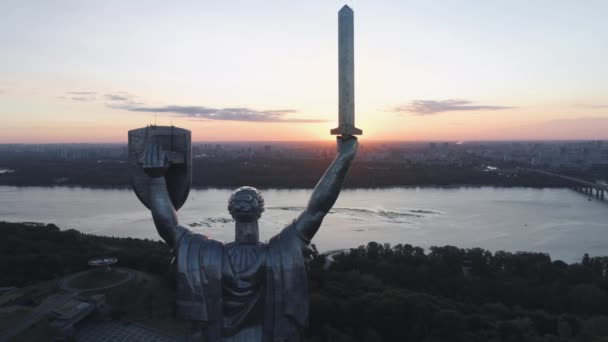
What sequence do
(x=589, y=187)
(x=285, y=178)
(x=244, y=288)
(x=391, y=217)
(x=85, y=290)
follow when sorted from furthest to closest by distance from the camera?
1. (x=285, y=178)
2. (x=589, y=187)
3. (x=391, y=217)
4. (x=85, y=290)
5. (x=244, y=288)

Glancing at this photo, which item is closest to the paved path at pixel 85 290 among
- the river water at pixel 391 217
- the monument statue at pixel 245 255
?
the river water at pixel 391 217

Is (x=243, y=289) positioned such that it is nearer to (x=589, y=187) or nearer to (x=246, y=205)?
(x=246, y=205)

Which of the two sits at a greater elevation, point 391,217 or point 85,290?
point 85,290

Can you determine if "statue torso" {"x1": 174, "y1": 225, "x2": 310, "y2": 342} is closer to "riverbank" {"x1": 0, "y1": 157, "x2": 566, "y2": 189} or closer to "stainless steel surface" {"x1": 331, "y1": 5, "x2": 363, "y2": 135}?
"stainless steel surface" {"x1": 331, "y1": 5, "x2": 363, "y2": 135}

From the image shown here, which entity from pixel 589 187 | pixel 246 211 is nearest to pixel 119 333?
pixel 246 211

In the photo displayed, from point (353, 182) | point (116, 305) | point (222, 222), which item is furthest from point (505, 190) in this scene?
point (116, 305)

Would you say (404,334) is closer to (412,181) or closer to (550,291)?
(550,291)
